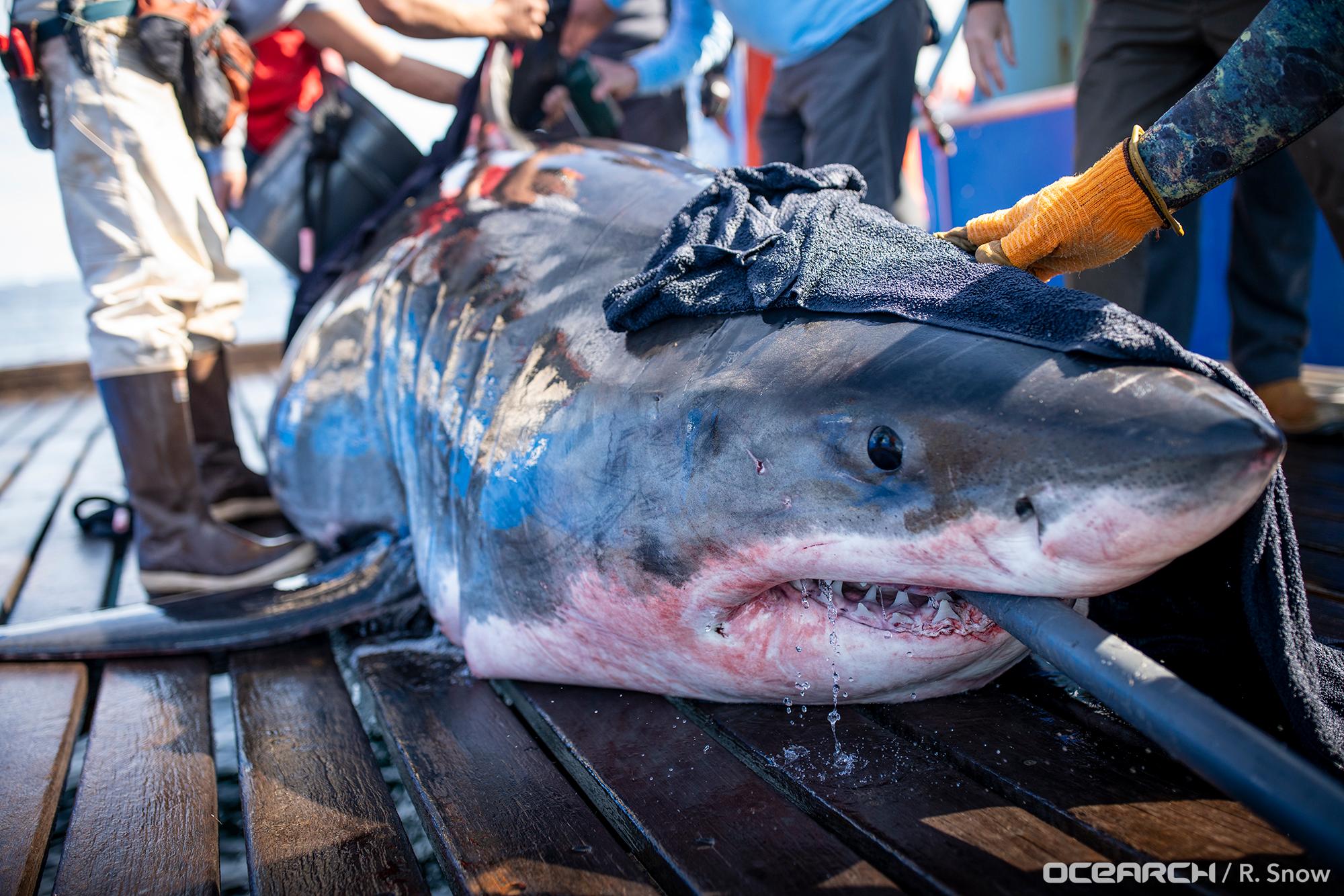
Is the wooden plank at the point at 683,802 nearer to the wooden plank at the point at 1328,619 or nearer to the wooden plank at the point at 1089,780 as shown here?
the wooden plank at the point at 1089,780

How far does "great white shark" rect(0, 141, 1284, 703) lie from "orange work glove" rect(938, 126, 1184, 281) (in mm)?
401

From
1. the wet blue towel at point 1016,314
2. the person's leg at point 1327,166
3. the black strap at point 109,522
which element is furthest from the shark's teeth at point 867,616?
the black strap at point 109,522

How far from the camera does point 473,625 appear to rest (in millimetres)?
1801

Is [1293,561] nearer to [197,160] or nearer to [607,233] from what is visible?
[607,233]

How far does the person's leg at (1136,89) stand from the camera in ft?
9.02

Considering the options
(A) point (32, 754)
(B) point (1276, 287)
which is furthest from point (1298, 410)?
(A) point (32, 754)

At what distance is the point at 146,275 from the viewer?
247cm

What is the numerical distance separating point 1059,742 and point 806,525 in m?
0.52

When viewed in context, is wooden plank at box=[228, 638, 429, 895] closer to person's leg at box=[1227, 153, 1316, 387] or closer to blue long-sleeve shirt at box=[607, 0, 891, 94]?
blue long-sleeve shirt at box=[607, 0, 891, 94]

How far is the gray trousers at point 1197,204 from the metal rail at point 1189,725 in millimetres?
1863

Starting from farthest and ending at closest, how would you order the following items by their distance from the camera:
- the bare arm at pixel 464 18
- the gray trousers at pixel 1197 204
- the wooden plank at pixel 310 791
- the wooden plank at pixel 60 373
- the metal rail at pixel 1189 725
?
the wooden plank at pixel 60 373 < the bare arm at pixel 464 18 < the gray trousers at pixel 1197 204 < the wooden plank at pixel 310 791 < the metal rail at pixel 1189 725

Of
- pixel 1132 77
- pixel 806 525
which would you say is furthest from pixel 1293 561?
pixel 1132 77

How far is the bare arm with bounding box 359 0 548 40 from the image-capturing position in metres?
2.89

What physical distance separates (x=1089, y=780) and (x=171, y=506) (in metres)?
2.22
